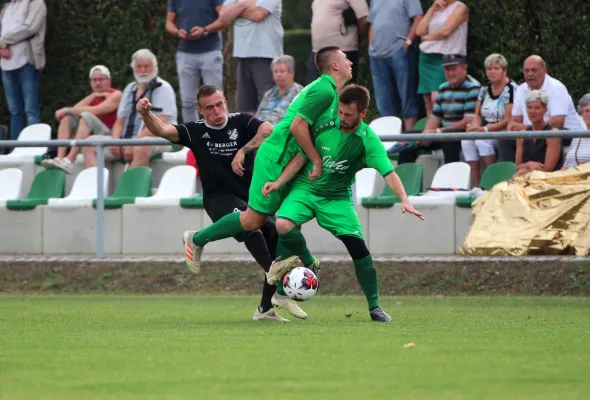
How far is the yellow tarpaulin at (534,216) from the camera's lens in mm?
14922

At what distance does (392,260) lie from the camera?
51.1ft

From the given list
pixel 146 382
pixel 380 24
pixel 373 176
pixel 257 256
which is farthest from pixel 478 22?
pixel 146 382

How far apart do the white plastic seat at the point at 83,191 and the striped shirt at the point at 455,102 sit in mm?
3978

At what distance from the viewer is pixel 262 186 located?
11344 mm

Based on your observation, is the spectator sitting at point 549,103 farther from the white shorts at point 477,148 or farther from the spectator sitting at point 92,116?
the spectator sitting at point 92,116

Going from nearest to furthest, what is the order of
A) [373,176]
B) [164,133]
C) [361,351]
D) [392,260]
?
[361,351]
[164,133]
[392,260]
[373,176]

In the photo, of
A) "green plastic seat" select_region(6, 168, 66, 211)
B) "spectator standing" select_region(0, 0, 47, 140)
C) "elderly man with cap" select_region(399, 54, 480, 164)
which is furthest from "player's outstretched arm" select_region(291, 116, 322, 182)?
"spectator standing" select_region(0, 0, 47, 140)

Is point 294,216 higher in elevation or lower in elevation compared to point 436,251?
higher

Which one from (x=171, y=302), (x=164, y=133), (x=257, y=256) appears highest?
(x=164, y=133)

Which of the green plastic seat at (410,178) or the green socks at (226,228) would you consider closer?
the green socks at (226,228)

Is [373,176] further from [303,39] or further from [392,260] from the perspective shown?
[303,39]

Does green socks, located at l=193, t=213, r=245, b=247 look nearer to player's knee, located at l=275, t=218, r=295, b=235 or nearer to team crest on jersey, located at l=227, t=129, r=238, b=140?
player's knee, located at l=275, t=218, r=295, b=235

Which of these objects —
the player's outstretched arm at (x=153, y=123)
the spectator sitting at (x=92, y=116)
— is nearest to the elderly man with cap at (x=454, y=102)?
the spectator sitting at (x=92, y=116)

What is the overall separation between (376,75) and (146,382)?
11764 millimetres
